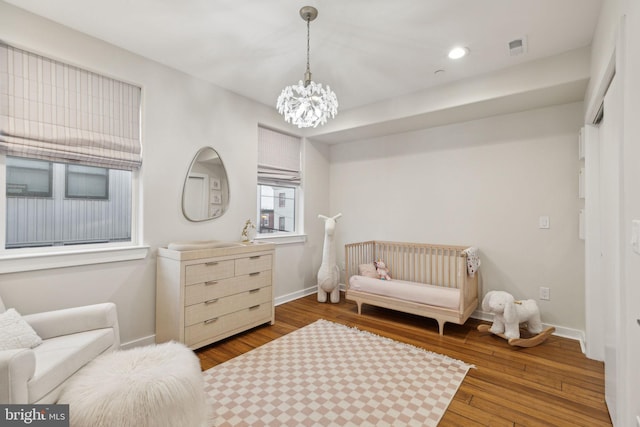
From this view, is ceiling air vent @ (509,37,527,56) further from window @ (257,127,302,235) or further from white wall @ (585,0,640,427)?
window @ (257,127,302,235)

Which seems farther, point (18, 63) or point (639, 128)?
point (18, 63)

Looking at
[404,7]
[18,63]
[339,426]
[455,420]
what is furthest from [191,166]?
[455,420]

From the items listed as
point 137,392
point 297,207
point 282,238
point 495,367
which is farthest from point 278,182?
point 495,367

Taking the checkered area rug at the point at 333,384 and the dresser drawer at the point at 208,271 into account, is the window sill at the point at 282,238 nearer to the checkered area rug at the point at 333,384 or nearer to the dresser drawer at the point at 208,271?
the dresser drawer at the point at 208,271

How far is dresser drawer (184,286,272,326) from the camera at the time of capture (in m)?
2.39

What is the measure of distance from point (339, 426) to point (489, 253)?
97.4 inches

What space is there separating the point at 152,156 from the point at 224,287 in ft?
4.31

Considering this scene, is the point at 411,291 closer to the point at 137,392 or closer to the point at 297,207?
the point at 297,207

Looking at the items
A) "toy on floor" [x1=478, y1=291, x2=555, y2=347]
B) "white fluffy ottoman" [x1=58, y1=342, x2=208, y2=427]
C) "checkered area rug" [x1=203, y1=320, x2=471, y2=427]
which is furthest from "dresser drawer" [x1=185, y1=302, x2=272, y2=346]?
"toy on floor" [x1=478, y1=291, x2=555, y2=347]

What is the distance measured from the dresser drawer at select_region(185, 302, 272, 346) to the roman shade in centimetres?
147

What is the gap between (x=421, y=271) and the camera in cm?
359

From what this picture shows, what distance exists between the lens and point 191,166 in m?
2.83

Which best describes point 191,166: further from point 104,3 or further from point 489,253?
point 489,253

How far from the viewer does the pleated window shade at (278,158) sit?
3.60 meters
